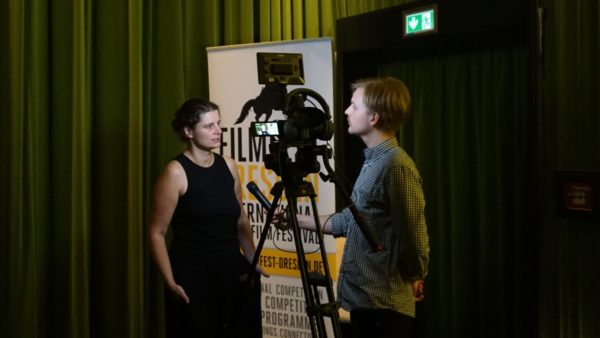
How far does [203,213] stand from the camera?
6.90 ft


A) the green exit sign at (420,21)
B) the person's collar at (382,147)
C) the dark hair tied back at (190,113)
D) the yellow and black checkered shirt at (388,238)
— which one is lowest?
the yellow and black checkered shirt at (388,238)

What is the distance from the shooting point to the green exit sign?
2.32 meters

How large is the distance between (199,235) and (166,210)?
140 millimetres

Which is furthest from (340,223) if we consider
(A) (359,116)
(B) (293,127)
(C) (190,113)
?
(C) (190,113)

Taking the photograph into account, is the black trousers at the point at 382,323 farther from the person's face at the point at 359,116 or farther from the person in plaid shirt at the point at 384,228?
the person's face at the point at 359,116

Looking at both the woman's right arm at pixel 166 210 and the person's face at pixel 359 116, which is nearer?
the person's face at pixel 359 116

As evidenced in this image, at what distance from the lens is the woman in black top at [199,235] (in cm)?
210
